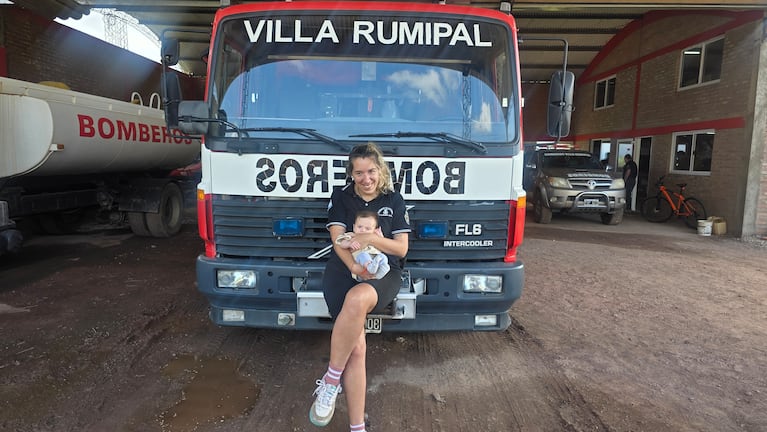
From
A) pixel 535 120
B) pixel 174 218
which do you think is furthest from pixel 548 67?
pixel 174 218

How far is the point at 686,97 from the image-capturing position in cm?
1258

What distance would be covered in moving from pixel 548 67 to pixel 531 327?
18.1 m

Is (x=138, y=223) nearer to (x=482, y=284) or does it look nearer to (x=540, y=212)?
(x=482, y=284)

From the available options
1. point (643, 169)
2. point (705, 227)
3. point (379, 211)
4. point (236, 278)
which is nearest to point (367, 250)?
point (379, 211)

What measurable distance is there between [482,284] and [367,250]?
3.67 ft

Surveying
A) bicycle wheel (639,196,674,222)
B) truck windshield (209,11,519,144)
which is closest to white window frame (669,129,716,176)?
bicycle wheel (639,196,674,222)

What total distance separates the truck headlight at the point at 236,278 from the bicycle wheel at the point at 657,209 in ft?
39.8

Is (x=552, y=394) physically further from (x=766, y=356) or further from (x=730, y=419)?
(x=766, y=356)

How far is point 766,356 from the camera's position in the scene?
417cm

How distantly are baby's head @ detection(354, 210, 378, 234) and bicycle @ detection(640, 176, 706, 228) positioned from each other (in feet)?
37.8

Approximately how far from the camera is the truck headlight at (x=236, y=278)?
333cm

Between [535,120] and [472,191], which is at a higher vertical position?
[535,120]

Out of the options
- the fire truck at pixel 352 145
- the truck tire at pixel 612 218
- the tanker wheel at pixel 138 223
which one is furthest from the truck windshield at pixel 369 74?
the truck tire at pixel 612 218

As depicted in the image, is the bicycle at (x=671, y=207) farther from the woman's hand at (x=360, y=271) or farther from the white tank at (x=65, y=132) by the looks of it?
the woman's hand at (x=360, y=271)
